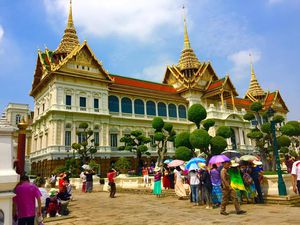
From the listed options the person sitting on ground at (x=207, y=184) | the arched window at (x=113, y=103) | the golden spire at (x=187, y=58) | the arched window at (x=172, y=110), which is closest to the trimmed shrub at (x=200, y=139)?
the person sitting on ground at (x=207, y=184)

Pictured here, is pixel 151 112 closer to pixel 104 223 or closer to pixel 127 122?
pixel 127 122

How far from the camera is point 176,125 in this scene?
Answer: 39938 millimetres

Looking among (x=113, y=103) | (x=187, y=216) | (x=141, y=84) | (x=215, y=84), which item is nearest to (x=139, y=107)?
(x=113, y=103)

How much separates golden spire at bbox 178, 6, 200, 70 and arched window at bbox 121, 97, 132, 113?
1471cm

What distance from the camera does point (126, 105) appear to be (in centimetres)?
3600

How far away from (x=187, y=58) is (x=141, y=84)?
11500mm

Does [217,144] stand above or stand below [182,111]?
below

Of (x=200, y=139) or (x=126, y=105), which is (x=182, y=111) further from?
(x=200, y=139)

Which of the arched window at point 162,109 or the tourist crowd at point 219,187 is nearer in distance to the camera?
the tourist crowd at point 219,187

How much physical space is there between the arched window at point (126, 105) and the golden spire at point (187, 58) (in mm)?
14708

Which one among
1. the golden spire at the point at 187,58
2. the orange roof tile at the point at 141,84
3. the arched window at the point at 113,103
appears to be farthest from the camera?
the golden spire at the point at 187,58

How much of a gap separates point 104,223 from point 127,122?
1083 inches

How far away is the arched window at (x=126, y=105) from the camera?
117ft

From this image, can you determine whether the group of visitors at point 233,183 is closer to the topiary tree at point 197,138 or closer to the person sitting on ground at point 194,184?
the person sitting on ground at point 194,184
